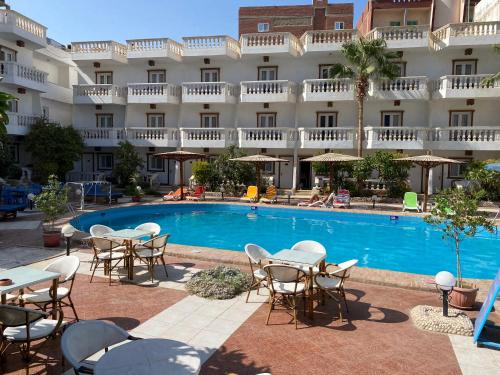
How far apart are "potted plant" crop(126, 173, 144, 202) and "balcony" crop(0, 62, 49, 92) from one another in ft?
26.8

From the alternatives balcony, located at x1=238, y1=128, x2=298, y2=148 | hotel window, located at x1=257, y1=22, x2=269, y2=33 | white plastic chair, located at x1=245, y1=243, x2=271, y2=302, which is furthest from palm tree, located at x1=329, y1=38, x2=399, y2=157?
hotel window, located at x1=257, y1=22, x2=269, y2=33

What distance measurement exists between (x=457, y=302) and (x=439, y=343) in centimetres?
169

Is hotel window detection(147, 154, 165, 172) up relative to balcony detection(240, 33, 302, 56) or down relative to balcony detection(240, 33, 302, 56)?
down

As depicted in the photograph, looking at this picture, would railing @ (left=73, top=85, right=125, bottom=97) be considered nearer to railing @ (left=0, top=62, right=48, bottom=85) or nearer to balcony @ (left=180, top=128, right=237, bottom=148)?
railing @ (left=0, top=62, right=48, bottom=85)

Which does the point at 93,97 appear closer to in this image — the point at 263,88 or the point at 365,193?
the point at 263,88

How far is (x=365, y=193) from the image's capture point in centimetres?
2236

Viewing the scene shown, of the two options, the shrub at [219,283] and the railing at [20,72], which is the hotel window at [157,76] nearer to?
the railing at [20,72]

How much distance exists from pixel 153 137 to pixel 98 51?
7.72 meters

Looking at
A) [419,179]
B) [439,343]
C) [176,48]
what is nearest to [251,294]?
[439,343]

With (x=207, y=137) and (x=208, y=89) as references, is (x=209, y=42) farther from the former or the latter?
(x=207, y=137)

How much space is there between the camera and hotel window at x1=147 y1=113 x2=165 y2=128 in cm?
2872

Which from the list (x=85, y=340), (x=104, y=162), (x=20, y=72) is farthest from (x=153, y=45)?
(x=85, y=340)

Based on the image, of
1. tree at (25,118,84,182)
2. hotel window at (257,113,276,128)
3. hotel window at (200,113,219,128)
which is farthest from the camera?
hotel window at (200,113,219,128)

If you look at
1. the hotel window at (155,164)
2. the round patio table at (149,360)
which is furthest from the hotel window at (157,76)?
the round patio table at (149,360)
